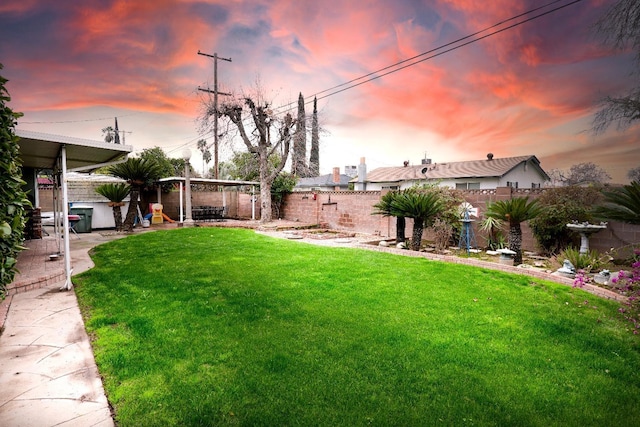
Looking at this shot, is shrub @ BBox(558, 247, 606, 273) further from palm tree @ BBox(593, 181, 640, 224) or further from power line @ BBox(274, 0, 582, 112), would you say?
power line @ BBox(274, 0, 582, 112)

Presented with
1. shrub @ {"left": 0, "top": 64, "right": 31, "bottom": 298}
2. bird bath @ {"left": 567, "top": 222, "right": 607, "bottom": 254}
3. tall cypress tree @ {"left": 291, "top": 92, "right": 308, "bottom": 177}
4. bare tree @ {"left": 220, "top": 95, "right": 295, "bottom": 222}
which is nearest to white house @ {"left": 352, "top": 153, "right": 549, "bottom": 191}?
tall cypress tree @ {"left": 291, "top": 92, "right": 308, "bottom": 177}

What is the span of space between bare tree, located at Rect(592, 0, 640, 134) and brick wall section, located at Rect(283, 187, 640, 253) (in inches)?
187

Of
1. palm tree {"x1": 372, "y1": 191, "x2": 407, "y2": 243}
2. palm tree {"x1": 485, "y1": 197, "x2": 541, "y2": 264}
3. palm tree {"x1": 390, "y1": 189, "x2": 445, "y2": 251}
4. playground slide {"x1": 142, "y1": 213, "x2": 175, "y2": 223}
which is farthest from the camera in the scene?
playground slide {"x1": 142, "y1": 213, "x2": 175, "y2": 223}

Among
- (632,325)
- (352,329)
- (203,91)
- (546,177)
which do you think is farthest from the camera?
(546,177)

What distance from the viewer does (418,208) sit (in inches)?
304

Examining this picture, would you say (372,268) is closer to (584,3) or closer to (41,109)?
(584,3)

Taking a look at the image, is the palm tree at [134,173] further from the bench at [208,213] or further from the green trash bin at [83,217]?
the bench at [208,213]

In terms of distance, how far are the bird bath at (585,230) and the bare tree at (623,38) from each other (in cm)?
544

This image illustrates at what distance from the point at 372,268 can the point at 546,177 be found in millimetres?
27518

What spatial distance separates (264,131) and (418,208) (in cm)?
1012

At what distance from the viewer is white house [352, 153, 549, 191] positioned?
22.6 meters

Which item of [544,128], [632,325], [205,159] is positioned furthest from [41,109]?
[205,159]

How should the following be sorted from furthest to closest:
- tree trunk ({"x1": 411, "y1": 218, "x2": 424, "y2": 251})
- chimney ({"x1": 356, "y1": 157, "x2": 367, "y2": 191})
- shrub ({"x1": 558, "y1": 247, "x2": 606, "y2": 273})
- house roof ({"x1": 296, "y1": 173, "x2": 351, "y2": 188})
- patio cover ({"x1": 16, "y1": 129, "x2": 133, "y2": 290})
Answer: house roof ({"x1": 296, "y1": 173, "x2": 351, "y2": 188}) < chimney ({"x1": 356, "y1": 157, "x2": 367, "y2": 191}) < tree trunk ({"x1": 411, "y1": 218, "x2": 424, "y2": 251}) < shrub ({"x1": 558, "y1": 247, "x2": 606, "y2": 273}) < patio cover ({"x1": 16, "y1": 129, "x2": 133, "y2": 290})

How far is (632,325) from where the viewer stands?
11.8ft
